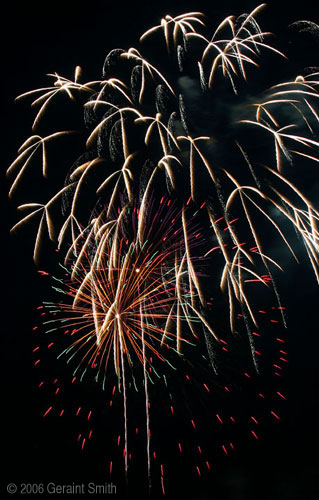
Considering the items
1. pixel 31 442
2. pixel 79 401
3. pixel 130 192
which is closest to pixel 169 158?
pixel 130 192

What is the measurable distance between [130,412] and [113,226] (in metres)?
7.73

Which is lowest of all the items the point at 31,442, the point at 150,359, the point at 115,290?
the point at 31,442

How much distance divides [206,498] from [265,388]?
4343 millimetres

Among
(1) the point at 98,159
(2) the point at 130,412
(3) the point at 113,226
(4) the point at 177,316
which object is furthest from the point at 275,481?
(1) the point at 98,159

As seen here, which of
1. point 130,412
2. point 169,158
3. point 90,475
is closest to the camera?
point 169,158

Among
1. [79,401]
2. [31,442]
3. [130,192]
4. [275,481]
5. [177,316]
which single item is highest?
[130,192]

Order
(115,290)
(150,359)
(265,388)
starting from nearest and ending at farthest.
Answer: (115,290) < (150,359) < (265,388)

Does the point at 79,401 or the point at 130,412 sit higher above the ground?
the point at 79,401

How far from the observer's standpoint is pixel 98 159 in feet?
24.3

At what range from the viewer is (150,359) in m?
7.92

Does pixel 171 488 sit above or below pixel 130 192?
below

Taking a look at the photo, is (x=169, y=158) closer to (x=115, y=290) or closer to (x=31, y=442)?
(x=115, y=290)

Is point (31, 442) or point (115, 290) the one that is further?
point (31, 442)

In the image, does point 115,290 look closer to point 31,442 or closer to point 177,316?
point 177,316
